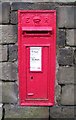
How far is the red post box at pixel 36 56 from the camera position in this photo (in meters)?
3.60

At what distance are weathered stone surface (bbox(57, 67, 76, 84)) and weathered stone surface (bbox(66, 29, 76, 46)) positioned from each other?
1.05ft

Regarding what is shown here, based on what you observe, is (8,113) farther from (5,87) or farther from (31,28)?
(31,28)

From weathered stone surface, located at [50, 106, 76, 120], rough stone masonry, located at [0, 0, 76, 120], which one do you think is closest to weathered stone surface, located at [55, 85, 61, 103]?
rough stone masonry, located at [0, 0, 76, 120]

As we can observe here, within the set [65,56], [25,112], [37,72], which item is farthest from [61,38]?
[25,112]

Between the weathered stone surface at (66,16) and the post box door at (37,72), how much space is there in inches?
15.0

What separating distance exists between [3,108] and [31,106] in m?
0.37

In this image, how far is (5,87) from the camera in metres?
3.80

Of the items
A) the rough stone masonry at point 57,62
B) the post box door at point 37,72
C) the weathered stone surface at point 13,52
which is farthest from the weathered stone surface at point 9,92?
the weathered stone surface at point 13,52

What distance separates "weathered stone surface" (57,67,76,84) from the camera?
3750mm

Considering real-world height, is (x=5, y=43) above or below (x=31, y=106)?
above

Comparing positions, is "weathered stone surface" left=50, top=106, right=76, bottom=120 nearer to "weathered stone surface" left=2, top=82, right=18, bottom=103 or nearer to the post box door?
the post box door

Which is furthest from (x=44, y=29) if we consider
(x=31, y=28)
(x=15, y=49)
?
(x=15, y=49)

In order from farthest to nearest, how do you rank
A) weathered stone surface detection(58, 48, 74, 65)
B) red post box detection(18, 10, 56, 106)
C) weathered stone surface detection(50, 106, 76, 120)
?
weathered stone surface detection(50, 106, 76, 120)
weathered stone surface detection(58, 48, 74, 65)
red post box detection(18, 10, 56, 106)

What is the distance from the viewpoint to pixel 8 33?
369 cm
